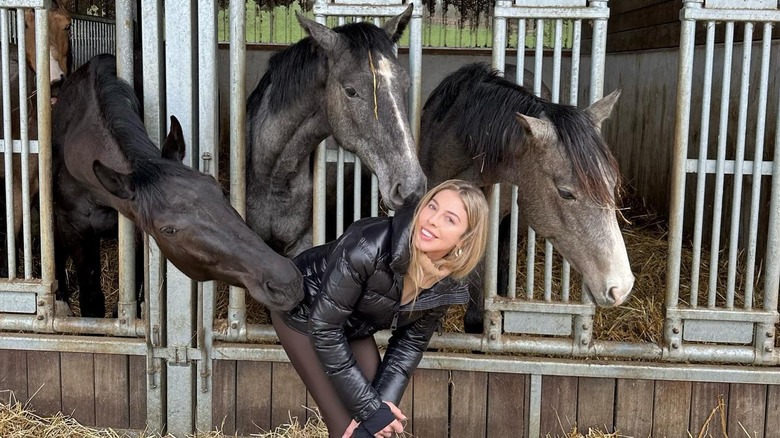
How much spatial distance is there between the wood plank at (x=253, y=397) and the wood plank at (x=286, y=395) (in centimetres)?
3

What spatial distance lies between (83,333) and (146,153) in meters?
1.09

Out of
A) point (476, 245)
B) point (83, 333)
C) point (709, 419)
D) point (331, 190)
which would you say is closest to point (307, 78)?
point (331, 190)

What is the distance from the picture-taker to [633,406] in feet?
10.5

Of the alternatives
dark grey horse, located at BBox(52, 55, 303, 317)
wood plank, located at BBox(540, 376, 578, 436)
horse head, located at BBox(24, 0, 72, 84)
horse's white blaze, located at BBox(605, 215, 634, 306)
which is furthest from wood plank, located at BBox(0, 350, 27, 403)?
horse's white blaze, located at BBox(605, 215, 634, 306)

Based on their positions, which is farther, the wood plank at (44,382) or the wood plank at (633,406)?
the wood plank at (44,382)

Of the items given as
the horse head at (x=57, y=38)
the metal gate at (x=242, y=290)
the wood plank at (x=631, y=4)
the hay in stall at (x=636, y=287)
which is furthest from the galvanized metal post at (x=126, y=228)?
the wood plank at (x=631, y=4)

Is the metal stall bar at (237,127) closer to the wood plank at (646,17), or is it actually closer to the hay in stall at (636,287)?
the hay in stall at (636,287)

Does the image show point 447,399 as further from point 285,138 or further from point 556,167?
point 285,138

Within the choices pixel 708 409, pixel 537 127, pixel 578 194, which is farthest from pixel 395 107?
pixel 708 409

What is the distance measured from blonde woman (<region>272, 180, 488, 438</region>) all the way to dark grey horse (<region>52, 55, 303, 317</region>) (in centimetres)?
17

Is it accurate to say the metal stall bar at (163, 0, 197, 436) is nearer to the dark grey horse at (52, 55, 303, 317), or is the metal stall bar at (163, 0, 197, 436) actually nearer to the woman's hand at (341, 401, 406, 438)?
the dark grey horse at (52, 55, 303, 317)

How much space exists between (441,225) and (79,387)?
80.9 inches

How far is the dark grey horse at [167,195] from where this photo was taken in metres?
2.37

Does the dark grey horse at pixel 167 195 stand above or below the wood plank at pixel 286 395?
above
